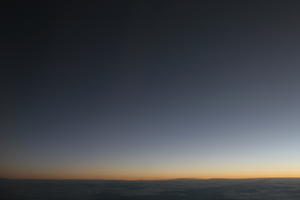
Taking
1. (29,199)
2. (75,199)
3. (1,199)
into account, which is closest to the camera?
(1,199)

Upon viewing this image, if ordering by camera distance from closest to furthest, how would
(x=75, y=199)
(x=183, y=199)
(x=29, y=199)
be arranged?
(x=29, y=199), (x=75, y=199), (x=183, y=199)

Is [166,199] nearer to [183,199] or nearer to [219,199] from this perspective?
[183,199]

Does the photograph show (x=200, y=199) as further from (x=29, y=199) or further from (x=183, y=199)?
(x=29, y=199)

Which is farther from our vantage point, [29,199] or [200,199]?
[200,199]

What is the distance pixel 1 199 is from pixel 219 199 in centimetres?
2783

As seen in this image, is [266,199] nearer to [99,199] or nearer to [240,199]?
[240,199]

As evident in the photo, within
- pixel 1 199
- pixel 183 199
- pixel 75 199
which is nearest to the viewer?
pixel 1 199

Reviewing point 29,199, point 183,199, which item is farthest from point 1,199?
point 183,199

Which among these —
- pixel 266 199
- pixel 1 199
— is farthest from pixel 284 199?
pixel 1 199

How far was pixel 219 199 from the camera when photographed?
1389 inches

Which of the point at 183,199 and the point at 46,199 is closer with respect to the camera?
the point at 46,199

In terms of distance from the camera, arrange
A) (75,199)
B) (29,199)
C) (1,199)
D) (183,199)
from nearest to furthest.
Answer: (1,199) < (29,199) < (75,199) < (183,199)

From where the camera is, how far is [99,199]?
35062 millimetres

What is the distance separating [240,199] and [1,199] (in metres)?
30.6
